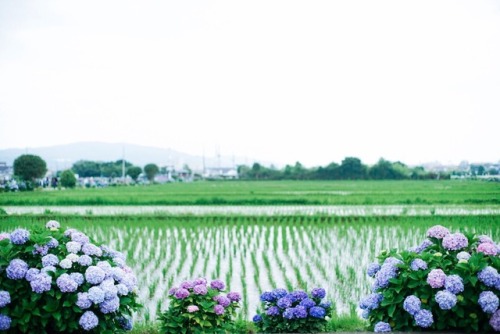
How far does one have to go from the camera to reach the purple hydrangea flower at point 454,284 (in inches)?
142

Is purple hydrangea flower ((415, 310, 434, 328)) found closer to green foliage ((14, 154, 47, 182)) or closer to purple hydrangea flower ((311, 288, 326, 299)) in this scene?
purple hydrangea flower ((311, 288, 326, 299))

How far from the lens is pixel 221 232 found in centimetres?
1158

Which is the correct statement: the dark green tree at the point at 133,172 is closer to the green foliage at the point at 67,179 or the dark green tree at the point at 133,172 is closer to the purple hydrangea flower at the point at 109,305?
the green foliage at the point at 67,179

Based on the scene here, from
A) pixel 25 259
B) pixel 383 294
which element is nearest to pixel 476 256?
pixel 383 294

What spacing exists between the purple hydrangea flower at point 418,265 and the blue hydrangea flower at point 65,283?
224cm

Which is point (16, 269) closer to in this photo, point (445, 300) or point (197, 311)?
point (197, 311)

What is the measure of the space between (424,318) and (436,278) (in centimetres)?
27

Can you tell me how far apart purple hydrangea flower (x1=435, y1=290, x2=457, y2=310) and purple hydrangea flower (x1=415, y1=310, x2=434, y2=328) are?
0.10 metres

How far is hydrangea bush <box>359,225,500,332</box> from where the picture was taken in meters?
3.62

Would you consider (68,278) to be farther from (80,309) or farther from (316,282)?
(316,282)

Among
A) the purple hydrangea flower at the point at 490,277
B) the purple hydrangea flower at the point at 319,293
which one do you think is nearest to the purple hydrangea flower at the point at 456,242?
the purple hydrangea flower at the point at 490,277

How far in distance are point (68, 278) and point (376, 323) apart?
2.11 m

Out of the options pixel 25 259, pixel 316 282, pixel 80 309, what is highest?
pixel 25 259

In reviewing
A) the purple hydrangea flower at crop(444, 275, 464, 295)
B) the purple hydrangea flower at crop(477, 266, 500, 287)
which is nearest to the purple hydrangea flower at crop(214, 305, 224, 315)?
the purple hydrangea flower at crop(444, 275, 464, 295)
